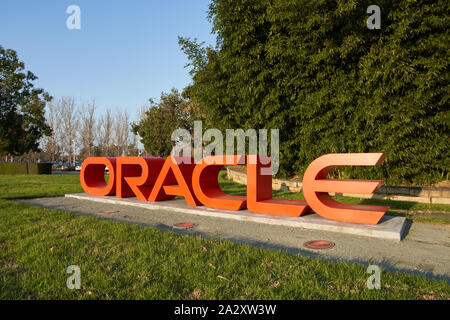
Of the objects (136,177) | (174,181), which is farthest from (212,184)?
(136,177)

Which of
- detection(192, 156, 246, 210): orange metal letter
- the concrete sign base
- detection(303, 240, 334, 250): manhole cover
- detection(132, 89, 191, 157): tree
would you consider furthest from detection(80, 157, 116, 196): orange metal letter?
detection(132, 89, 191, 157): tree

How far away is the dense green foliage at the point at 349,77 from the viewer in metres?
7.33

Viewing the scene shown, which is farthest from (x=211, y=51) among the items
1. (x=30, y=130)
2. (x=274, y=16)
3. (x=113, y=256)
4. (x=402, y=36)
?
(x=30, y=130)

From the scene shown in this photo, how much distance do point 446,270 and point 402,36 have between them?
5.77 m

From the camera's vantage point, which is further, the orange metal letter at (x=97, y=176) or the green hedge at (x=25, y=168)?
the green hedge at (x=25, y=168)

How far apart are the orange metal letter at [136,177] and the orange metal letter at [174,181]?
34 centimetres

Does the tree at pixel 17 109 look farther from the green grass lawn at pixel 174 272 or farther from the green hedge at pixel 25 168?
the green grass lawn at pixel 174 272

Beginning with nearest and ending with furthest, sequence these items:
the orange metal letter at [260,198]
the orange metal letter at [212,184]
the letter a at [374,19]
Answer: the orange metal letter at [260,198]
the orange metal letter at [212,184]
the letter a at [374,19]

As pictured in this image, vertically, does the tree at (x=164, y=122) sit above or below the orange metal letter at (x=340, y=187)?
above

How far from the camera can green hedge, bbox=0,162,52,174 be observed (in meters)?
26.7

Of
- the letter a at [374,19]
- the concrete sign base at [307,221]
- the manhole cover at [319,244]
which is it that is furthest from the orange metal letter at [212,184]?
the letter a at [374,19]

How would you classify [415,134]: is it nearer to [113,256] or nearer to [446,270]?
→ [446,270]

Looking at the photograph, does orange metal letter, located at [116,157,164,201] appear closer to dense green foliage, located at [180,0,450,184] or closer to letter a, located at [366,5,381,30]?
dense green foliage, located at [180,0,450,184]

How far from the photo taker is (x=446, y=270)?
3596 millimetres
